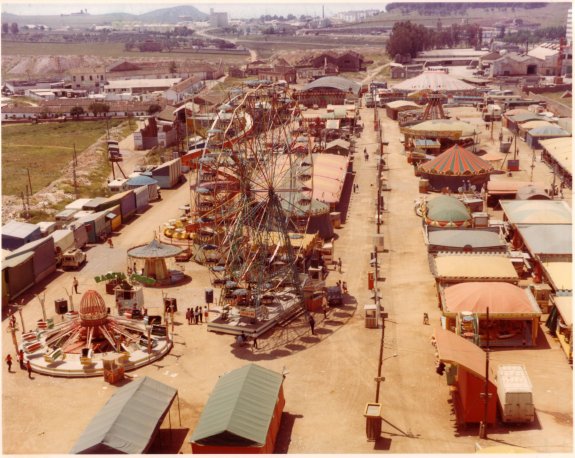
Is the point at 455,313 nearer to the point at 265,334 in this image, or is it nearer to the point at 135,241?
the point at 265,334

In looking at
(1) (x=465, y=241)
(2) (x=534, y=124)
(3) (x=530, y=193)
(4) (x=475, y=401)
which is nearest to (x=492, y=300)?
(4) (x=475, y=401)

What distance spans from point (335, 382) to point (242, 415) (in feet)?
19.4

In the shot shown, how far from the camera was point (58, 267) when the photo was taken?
132ft

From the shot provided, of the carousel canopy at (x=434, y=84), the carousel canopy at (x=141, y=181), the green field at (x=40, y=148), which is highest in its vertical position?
the carousel canopy at (x=434, y=84)

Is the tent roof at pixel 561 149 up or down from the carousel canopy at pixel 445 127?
down

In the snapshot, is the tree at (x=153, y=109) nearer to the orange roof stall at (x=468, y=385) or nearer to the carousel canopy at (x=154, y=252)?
the carousel canopy at (x=154, y=252)

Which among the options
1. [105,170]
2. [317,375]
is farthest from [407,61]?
[317,375]

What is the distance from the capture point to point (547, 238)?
37.3 metres

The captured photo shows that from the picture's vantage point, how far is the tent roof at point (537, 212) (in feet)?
133

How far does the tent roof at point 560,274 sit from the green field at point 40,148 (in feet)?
133

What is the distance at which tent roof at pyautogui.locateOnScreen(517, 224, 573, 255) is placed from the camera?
35906 mm

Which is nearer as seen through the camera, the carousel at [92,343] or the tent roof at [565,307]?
the carousel at [92,343]

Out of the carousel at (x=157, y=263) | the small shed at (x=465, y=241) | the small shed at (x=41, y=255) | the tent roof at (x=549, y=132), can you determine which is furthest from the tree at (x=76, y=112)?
the small shed at (x=465, y=241)

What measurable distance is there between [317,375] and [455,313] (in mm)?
6183
